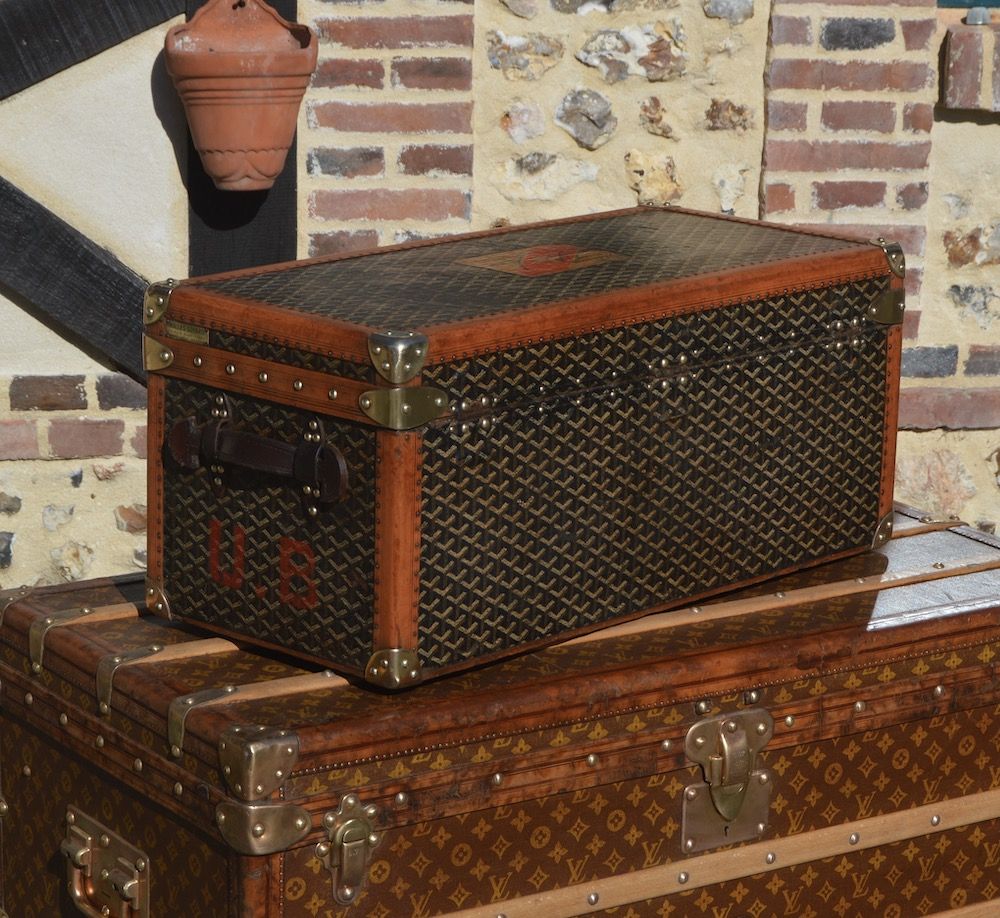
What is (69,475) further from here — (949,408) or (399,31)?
(949,408)

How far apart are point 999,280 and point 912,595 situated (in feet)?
5.02

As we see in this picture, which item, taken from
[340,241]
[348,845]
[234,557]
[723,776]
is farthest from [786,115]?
[348,845]

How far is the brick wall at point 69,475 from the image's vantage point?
3461 millimetres

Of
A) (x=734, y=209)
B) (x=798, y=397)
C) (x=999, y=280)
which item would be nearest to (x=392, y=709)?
(x=798, y=397)

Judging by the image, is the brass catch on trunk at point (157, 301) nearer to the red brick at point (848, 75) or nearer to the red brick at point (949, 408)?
the red brick at point (848, 75)

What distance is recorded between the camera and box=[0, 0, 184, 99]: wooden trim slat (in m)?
3.32

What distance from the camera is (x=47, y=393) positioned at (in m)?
3.46

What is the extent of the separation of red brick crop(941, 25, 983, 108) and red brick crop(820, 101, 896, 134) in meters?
0.13

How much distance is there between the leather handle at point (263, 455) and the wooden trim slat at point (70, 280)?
1.16 meters

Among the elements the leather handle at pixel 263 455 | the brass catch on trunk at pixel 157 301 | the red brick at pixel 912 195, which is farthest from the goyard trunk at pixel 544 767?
the red brick at pixel 912 195

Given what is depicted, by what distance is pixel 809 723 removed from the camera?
2447mm

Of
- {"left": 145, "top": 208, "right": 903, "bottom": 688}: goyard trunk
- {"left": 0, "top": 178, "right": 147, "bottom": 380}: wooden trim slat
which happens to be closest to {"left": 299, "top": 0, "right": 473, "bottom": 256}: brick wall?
{"left": 0, "top": 178, "right": 147, "bottom": 380}: wooden trim slat

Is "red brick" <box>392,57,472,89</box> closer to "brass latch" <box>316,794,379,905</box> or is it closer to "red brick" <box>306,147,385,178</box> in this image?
"red brick" <box>306,147,385,178</box>

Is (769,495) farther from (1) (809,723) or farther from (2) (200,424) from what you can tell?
(2) (200,424)
